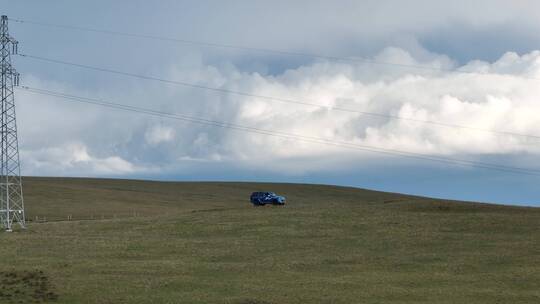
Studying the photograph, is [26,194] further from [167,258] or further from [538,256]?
[538,256]

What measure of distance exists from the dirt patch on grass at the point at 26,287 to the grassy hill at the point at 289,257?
68 millimetres

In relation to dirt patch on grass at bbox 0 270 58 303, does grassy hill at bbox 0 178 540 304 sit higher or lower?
higher

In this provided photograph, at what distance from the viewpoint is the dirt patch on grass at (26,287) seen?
3186cm

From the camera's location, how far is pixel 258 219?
2606 inches

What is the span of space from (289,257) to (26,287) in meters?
17.2

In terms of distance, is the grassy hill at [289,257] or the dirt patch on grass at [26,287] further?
the grassy hill at [289,257]

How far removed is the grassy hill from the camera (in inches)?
1293

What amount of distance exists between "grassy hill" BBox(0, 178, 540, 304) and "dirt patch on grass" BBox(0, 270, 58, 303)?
68 millimetres

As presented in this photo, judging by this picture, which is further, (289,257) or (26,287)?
(289,257)

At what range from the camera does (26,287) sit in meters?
34.0

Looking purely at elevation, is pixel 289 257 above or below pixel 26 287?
above

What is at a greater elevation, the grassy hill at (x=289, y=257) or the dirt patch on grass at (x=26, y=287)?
the grassy hill at (x=289, y=257)

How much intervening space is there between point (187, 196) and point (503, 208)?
226 feet

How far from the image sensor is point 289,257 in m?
44.9
